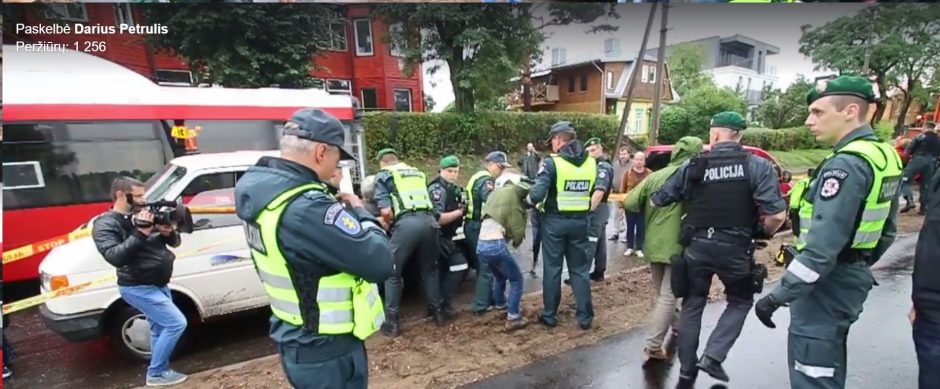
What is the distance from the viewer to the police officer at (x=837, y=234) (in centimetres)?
207

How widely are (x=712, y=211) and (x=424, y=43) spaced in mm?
14686

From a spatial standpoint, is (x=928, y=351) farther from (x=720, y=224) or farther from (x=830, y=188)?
(x=720, y=224)

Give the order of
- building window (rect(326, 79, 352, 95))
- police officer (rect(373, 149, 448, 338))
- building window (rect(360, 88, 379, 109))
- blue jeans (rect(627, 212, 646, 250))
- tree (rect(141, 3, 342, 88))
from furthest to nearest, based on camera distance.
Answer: building window (rect(360, 88, 379, 109)) → building window (rect(326, 79, 352, 95)) → tree (rect(141, 3, 342, 88)) → blue jeans (rect(627, 212, 646, 250)) → police officer (rect(373, 149, 448, 338))

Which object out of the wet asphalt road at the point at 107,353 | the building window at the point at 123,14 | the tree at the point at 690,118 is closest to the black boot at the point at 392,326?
the wet asphalt road at the point at 107,353

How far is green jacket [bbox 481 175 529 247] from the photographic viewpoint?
4.27 meters

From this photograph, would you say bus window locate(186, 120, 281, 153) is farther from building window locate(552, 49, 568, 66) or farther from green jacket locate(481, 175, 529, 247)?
building window locate(552, 49, 568, 66)

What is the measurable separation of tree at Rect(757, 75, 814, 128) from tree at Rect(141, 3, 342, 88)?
31.7 m

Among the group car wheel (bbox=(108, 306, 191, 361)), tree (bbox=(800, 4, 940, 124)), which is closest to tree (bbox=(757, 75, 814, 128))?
tree (bbox=(800, 4, 940, 124))

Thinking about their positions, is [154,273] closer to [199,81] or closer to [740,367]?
[740,367]

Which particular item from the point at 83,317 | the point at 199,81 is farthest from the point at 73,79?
the point at 199,81

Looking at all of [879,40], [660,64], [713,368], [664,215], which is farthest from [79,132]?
[879,40]

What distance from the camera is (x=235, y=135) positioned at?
26.4 ft

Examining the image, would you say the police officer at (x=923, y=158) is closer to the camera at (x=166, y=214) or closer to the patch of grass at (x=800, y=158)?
the camera at (x=166, y=214)

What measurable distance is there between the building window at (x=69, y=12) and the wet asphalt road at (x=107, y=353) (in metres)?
7.51
